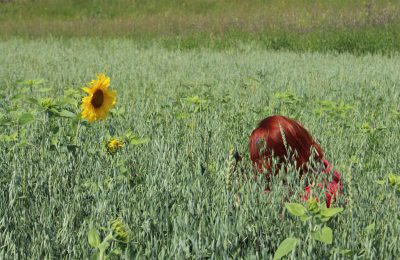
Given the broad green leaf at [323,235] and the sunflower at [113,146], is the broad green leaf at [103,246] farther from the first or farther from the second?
the sunflower at [113,146]

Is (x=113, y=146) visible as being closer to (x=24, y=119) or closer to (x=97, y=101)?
(x=97, y=101)

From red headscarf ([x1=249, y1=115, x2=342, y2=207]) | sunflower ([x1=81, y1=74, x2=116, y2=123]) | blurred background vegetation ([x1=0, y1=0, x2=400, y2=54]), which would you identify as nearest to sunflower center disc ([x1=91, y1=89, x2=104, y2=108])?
sunflower ([x1=81, y1=74, x2=116, y2=123])

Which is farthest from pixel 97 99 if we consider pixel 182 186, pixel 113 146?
pixel 182 186

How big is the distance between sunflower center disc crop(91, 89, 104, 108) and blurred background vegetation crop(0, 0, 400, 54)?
9620 millimetres

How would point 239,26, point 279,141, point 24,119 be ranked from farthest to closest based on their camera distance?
point 239,26
point 279,141
point 24,119

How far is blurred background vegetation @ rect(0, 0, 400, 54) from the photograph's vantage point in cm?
1196

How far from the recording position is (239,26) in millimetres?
14102

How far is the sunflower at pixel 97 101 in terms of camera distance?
2.27 m

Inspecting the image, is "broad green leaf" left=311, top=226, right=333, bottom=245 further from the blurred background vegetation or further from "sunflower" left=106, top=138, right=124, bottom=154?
the blurred background vegetation

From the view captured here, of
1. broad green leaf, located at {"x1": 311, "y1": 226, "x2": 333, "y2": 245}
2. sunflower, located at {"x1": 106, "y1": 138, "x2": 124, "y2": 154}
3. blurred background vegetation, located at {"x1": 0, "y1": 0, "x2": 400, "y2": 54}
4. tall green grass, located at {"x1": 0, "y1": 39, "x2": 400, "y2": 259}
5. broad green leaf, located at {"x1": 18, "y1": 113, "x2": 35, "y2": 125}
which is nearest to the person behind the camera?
broad green leaf, located at {"x1": 311, "y1": 226, "x2": 333, "y2": 245}

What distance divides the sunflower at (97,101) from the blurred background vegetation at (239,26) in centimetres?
960

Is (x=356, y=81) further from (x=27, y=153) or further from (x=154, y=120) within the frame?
(x=27, y=153)

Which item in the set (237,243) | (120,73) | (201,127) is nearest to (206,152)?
(201,127)

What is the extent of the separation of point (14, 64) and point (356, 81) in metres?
4.95
